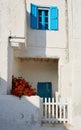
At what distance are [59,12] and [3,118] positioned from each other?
6609 millimetres

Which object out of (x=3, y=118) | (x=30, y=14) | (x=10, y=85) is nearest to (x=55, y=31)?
(x=30, y=14)

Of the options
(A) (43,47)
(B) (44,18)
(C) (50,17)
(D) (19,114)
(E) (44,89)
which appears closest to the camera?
(D) (19,114)

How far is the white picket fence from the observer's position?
1265 cm

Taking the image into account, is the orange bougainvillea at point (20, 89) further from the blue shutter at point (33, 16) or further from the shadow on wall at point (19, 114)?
the blue shutter at point (33, 16)

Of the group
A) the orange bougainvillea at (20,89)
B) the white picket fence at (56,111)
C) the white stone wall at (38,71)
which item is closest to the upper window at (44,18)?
the white stone wall at (38,71)

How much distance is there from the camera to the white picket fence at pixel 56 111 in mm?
12648

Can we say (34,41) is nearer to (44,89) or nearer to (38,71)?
(38,71)

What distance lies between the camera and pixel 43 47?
604 inches

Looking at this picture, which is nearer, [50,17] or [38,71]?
[50,17]

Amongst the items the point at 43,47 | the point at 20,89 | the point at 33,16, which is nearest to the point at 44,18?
the point at 33,16

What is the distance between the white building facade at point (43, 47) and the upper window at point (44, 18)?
54mm

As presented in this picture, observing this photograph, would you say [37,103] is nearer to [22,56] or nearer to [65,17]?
[22,56]

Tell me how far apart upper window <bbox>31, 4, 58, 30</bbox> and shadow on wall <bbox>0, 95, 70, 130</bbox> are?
4.58 meters

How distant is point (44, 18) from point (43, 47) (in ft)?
5.33
